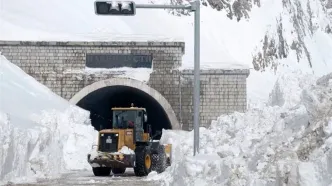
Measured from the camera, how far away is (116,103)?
124 ft

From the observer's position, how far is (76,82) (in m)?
32.0

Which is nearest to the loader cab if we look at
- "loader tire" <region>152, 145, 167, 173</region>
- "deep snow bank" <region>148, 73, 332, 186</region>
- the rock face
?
"loader tire" <region>152, 145, 167, 173</region>

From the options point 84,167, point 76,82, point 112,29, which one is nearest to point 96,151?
point 84,167

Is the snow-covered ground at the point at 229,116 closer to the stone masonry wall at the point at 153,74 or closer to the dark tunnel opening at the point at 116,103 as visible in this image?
the stone masonry wall at the point at 153,74

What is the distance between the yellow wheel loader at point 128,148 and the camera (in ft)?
54.7

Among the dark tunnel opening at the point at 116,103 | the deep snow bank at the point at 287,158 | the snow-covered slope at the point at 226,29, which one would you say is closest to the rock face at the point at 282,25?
the snow-covered slope at the point at 226,29

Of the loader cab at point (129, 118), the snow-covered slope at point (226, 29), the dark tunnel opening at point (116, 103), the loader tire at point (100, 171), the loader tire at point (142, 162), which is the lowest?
the loader tire at point (100, 171)

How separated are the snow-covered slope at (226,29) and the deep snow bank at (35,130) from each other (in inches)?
240

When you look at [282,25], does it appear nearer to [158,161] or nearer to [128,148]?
[158,161]

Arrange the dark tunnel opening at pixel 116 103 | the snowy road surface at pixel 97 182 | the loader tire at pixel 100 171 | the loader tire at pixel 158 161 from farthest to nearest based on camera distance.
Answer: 1. the dark tunnel opening at pixel 116 103
2. the loader tire at pixel 158 161
3. the loader tire at pixel 100 171
4. the snowy road surface at pixel 97 182

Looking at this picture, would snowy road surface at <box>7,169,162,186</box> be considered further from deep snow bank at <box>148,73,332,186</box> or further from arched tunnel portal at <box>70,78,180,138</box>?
arched tunnel portal at <box>70,78,180,138</box>

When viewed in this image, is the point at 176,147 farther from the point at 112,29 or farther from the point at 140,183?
the point at 112,29

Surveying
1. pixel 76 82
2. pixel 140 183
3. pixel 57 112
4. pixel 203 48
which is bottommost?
pixel 140 183

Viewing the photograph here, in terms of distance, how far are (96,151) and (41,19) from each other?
22283 millimetres
